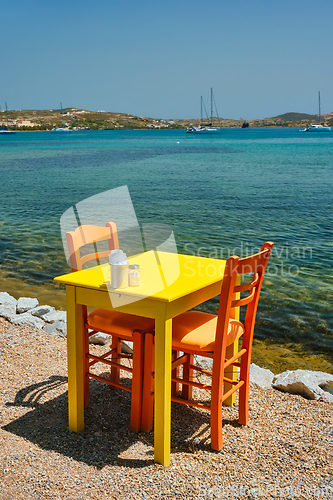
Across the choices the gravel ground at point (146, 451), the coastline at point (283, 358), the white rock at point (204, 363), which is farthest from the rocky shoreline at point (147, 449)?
the coastline at point (283, 358)

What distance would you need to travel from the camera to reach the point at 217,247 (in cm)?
887

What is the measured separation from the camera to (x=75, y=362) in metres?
2.95

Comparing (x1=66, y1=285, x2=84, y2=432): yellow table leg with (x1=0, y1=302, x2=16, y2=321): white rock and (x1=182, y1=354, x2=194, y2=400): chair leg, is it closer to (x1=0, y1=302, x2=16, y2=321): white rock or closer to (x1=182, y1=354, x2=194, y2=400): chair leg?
(x1=182, y1=354, x2=194, y2=400): chair leg

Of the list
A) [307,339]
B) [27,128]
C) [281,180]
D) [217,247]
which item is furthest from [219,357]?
[27,128]

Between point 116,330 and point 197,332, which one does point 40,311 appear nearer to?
point 116,330

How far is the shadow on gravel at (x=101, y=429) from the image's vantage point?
276cm

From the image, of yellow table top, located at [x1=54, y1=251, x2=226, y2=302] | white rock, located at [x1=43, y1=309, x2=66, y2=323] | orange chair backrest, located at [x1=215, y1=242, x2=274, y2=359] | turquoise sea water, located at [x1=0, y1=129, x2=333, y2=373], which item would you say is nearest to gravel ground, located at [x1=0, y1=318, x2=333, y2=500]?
orange chair backrest, located at [x1=215, y1=242, x2=274, y2=359]

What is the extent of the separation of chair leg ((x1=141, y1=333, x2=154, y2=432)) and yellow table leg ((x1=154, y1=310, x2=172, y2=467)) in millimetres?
259

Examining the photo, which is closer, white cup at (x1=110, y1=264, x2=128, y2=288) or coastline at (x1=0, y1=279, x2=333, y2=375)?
white cup at (x1=110, y1=264, x2=128, y2=288)

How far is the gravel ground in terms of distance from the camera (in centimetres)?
244

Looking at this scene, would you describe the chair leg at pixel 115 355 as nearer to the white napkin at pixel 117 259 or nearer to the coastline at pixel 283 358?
the white napkin at pixel 117 259

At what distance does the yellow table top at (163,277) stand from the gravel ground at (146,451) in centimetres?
104

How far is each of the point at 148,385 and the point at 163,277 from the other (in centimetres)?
72

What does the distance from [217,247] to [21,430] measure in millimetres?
6349
